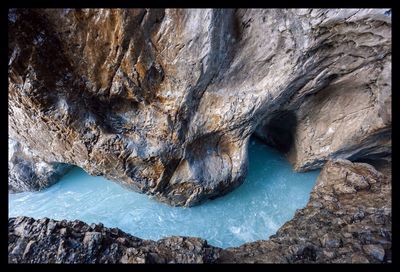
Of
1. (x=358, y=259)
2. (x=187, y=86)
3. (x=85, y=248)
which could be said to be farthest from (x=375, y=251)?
(x=85, y=248)

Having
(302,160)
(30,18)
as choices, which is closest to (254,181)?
(302,160)

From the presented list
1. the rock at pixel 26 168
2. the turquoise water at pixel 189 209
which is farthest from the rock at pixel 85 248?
the rock at pixel 26 168

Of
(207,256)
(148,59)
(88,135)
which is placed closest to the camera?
(207,256)

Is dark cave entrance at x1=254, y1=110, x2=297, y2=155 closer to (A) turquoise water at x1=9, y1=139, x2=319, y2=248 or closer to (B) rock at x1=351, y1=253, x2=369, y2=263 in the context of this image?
(A) turquoise water at x1=9, y1=139, x2=319, y2=248

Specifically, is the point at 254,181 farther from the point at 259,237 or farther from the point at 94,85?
the point at 94,85

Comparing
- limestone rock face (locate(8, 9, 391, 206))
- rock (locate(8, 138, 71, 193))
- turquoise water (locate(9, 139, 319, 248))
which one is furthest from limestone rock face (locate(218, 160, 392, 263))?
rock (locate(8, 138, 71, 193))

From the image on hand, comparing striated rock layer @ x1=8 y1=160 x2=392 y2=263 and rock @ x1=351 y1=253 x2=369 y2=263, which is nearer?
striated rock layer @ x1=8 y1=160 x2=392 y2=263
